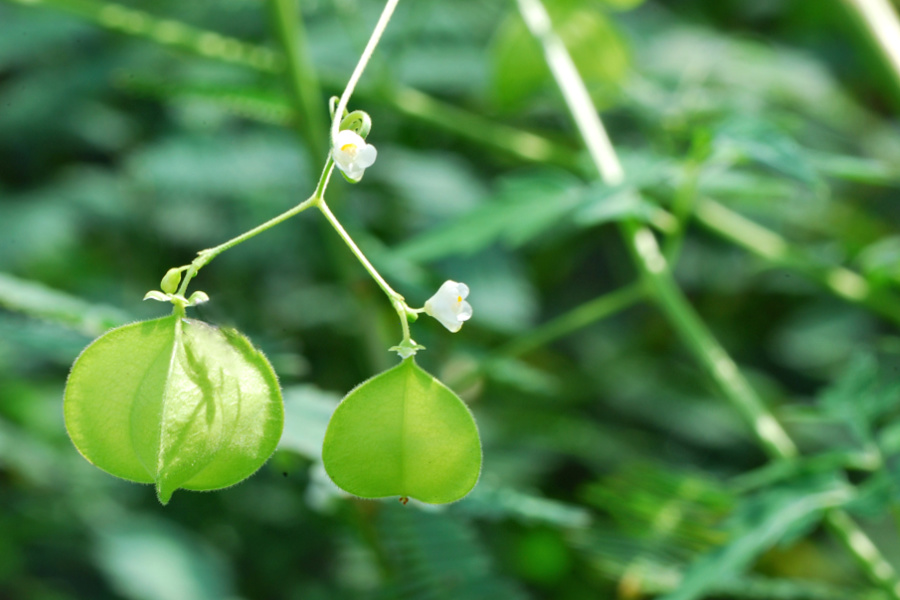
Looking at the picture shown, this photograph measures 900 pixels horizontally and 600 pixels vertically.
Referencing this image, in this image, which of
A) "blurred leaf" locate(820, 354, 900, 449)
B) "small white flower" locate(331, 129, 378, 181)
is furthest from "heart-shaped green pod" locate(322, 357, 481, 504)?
"blurred leaf" locate(820, 354, 900, 449)

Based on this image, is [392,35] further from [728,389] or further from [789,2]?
[728,389]

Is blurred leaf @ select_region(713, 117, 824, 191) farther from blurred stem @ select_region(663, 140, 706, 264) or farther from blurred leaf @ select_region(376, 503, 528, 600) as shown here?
blurred leaf @ select_region(376, 503, 528, 600)

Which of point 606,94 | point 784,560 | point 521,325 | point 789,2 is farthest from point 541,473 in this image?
point 789,2

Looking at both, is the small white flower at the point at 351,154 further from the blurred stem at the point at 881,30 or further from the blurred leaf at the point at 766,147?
the blurred stem at the point at 881,30

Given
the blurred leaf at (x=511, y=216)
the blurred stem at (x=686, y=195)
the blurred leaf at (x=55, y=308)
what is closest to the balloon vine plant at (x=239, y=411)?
the blurred leaf at (x=55, y=308)

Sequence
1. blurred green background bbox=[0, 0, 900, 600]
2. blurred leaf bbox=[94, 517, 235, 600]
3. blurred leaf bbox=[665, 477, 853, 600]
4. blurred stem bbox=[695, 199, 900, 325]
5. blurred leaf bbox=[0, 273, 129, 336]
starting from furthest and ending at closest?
1. blurred leaf bbox=[94, 517, 235, 600]
2. blurred stem bbox=[695, 199, 900, 325]
3. blurred green background bbox=[0, 0, 900, 600]
4. blurred leaf bbox=[0, 273, 129, 336]
5. blurred leaf bbox=[665, 477, 853, 600]
